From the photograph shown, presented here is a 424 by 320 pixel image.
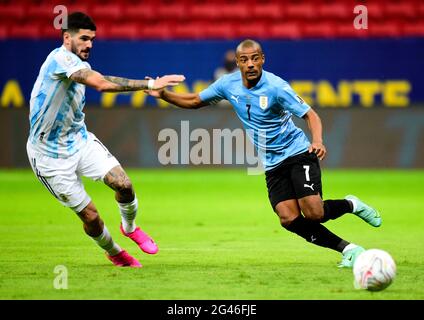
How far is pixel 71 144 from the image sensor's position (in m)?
8.14

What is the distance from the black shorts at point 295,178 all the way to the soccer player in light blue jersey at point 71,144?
4.27 feet

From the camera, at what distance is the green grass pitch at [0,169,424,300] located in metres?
7.00

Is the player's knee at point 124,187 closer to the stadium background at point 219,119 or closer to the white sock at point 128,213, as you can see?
the white sock at point 128,213

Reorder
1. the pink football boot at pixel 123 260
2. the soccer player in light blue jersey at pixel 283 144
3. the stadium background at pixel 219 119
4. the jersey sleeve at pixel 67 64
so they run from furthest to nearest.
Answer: the stadium background at pixel 219 119 → the pink football boot at pixel 123 260 → the soccer player in light blue jersey at pixel 283 144 → the jersey sleeve at pixel 67 64

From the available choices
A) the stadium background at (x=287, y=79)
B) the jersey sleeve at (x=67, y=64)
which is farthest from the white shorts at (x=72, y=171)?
the stadium background at (x=287, y=79)

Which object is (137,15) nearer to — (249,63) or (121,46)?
(121,46)

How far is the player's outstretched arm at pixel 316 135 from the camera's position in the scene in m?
7.48

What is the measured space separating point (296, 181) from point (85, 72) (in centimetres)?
211

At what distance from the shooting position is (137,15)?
1997cm

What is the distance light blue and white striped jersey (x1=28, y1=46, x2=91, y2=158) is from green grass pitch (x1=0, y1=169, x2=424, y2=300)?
3.65 feet

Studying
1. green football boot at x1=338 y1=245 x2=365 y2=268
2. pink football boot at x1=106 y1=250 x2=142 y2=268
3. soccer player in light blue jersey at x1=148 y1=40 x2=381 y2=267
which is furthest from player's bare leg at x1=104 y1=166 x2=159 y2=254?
green football boot at x1=338 y1=245 x2=365 y2=268

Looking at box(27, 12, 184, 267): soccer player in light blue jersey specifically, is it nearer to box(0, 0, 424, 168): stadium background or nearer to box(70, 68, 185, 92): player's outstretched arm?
box(70, 68, 185, 92): player's outstretched arm

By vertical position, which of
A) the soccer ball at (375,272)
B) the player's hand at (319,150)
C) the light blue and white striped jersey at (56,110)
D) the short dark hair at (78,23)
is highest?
the short dark hair at (78,23)
